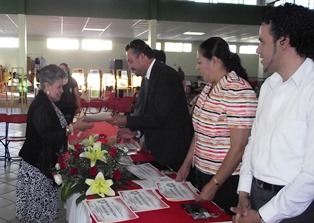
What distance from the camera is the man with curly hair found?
1.13 metres

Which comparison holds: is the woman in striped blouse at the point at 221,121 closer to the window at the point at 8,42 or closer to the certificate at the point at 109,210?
the certificate at the point at 109,210

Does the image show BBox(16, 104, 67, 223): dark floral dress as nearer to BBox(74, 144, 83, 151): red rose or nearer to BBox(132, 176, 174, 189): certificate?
BBox(74, 144, 83, 151): red rose

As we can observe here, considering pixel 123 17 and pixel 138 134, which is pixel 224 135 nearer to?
pixel 138 134

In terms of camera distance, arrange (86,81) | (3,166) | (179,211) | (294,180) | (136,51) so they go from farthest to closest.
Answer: (86,81) → (3,166) → (136,51) → (179,211) → (294,180)

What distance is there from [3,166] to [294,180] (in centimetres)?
477

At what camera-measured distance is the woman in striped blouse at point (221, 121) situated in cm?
164

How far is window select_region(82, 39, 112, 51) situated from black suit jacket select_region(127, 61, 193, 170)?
1823 centimetres

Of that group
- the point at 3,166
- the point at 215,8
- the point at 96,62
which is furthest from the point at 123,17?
the point at 96,62

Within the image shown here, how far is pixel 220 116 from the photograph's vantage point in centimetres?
170

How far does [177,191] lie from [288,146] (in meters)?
0.76

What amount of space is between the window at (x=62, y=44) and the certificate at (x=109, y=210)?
18932 millimetres

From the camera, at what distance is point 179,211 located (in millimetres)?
1574

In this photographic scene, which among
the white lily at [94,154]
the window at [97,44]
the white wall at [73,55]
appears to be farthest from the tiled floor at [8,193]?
the window at [97,44]

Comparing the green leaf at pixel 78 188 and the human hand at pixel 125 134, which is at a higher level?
the human hand at pixel 125 134
